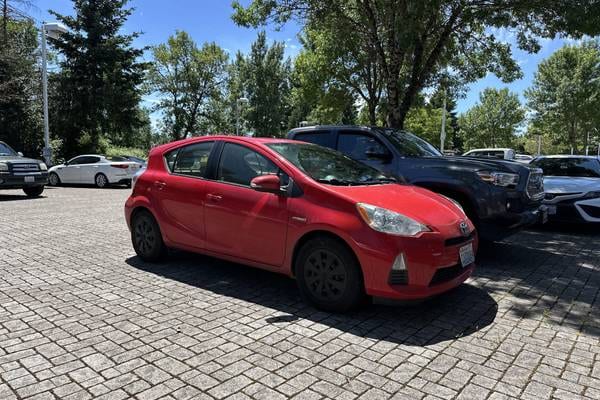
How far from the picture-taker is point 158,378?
3082 millimetres

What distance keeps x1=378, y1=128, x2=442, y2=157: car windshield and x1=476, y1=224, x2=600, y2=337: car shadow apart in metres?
1.74

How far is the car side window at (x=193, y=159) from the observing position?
5323 mm

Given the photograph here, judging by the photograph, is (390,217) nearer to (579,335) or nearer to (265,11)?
(579,335)

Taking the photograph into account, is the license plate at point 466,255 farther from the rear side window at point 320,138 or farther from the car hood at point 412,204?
the rear side window at point 320,138

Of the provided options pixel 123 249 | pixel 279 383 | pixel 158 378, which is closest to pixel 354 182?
pixel 279 383

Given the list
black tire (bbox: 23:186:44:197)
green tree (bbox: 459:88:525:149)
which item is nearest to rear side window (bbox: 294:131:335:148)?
black tire (bbox: 23:186:44:197)

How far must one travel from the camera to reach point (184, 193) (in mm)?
5332

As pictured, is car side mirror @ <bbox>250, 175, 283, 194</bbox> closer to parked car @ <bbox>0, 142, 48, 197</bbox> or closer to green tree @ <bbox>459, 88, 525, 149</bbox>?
parked car @ <bbox>0, 142, 48, 197</bbox>

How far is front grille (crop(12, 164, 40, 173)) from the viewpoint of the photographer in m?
13.3

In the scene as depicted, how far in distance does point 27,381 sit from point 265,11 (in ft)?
35.7

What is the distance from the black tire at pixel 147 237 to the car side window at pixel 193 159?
76cm

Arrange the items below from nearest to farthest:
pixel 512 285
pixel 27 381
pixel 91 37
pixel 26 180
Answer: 1. pixel 27 381
2. pixel 512 285
3. pixel 26 180
4. pixel 91 37

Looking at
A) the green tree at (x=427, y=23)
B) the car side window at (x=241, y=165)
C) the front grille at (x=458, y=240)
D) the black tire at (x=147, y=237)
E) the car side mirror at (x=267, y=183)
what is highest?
the green tree at (x=427, y=23)

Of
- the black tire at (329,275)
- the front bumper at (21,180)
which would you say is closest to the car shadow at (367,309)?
the black tire at (329,275)
